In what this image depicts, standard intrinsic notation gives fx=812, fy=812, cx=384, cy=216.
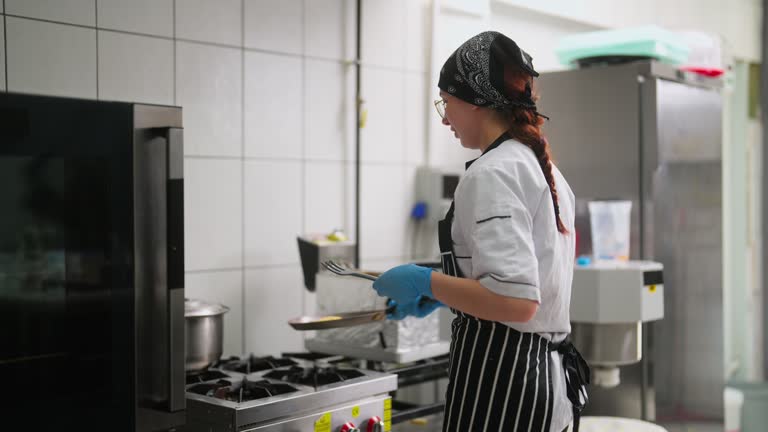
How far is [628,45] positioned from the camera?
2.80m

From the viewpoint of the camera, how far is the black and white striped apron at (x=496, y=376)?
148 centimetres

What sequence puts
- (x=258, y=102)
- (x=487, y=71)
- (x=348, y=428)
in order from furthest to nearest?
(x=258, y=102) < (x=348, y=428) < (x=487, y=71)

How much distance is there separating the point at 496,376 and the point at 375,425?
63 centimetres

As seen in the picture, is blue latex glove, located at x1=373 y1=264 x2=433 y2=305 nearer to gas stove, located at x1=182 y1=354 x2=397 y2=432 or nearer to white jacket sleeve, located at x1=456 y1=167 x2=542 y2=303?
white jacket sleeve, located at x1=456 y1=167 x2=542 y2=303

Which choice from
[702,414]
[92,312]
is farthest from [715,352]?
[92,312]

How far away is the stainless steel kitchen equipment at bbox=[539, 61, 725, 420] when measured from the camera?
278 cm

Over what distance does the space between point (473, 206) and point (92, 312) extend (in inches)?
27.7

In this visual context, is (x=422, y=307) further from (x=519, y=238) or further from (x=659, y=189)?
(x=659, y=189)

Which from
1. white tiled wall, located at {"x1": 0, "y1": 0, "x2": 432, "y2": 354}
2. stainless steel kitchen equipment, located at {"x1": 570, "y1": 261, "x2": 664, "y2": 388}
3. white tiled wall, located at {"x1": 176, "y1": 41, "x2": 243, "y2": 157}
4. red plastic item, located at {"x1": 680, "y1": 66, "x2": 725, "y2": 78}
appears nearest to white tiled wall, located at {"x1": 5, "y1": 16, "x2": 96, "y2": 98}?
white tiled wall, located at {"x1": 0, "y1": 0, "x2": 432, "y2": 354}

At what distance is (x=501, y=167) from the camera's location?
1.41m

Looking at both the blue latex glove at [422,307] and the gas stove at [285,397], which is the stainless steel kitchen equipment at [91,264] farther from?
the blue latex glove at [422,307]

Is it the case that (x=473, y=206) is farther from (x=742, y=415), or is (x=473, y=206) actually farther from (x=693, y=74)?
(x=742, y=415)

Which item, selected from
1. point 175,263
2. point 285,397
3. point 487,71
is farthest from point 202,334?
point 487,71

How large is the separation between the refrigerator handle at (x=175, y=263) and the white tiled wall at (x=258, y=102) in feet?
2.33
